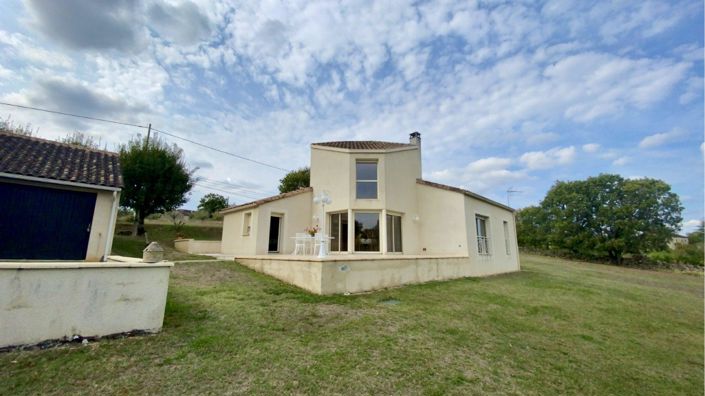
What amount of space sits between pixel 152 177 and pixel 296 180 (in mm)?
11711

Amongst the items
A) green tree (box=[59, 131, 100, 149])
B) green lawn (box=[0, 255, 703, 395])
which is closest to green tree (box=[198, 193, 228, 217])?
green tree (box=[59, 131, 100, 149])

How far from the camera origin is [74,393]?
9.91 feet

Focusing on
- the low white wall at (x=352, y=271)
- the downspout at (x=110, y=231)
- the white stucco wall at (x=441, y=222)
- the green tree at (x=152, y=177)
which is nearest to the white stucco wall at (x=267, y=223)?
the low white wall at (x=352, y=271)

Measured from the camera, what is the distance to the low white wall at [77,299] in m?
3.77

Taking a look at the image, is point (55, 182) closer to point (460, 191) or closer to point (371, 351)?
point (371, 351)

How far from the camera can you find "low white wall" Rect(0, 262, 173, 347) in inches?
148

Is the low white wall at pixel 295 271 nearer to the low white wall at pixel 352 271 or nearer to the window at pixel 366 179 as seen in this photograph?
the low white wall at pixel 352 271

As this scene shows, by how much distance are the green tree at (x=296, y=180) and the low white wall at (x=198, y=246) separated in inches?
415

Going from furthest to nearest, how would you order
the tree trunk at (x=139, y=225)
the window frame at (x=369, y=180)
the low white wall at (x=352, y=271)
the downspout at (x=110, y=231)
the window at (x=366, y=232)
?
the tree trunk at (x=139, y=225)
the window frame at (x=369, y=180)
the window at (x=366, y=232)
the downspout at (x=110, y=231)
the low white wall at (x=352, y=271)

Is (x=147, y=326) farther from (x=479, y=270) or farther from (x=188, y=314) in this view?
(x=479, y=270)

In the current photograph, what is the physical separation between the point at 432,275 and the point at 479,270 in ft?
12.5

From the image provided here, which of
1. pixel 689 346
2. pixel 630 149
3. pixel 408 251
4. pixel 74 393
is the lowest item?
pixel 689 346

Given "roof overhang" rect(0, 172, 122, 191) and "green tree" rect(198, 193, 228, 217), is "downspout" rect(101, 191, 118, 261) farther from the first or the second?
"green tree" rect(198, 193, 228, 217)

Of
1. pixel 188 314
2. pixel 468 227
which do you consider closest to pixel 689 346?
pixel 468 227
